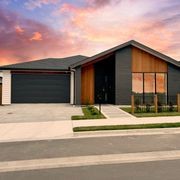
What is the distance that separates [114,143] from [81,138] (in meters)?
1.46

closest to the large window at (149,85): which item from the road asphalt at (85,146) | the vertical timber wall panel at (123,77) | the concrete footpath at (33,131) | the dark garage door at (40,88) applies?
the vertical timber wall panel at (123,77)

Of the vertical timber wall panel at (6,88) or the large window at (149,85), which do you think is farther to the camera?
the vertical timber wall panel at (6,88)

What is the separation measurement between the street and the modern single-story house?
34.9 ft

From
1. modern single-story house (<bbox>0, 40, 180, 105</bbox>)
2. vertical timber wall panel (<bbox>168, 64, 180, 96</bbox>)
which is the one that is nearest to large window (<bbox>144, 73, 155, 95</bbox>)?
→ modern single-story house (<bbox>0, 40, 180, 105</bbox>)

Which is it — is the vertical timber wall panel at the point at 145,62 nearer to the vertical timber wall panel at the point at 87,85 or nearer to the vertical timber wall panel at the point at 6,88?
the vertical timber wall panel at the point at 87,85

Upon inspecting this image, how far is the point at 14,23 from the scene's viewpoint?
20797mm

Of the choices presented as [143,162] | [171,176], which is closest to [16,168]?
[143,162]

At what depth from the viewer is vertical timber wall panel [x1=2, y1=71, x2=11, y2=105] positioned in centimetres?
2250

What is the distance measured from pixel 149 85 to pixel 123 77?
2.51 meters

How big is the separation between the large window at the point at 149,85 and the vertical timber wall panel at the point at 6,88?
1179cm

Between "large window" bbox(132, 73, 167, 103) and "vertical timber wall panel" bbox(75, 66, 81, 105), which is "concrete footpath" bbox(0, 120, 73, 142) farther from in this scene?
"large window" bbox(132, 73, 167, 103)

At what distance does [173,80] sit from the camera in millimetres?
20578

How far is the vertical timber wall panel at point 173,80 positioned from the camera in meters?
20.5

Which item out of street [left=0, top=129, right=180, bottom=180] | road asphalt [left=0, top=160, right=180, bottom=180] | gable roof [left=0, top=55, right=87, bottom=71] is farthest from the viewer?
gable roof [left=0, top=55, right=87, bottom=71]
